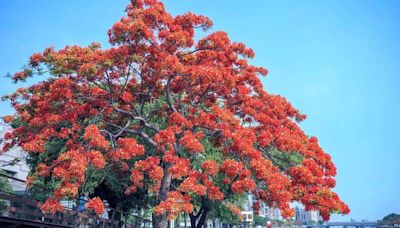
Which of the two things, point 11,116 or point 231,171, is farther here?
point 11,116

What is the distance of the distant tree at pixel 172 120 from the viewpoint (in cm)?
1077

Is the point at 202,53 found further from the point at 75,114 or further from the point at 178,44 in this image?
Answer: the point at 75,114

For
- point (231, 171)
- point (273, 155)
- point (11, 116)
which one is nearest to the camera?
point (231, 171)

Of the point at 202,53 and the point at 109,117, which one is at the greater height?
the point at 202,53

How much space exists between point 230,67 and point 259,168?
4738 millimetres

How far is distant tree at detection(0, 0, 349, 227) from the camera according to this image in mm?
10766

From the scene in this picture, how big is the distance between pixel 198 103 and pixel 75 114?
4.51 m

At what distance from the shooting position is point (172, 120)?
1208 centimetres

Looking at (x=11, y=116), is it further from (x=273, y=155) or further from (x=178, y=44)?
(x=273, y=155)

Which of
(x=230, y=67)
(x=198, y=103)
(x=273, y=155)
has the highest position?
(x=230, y=67)

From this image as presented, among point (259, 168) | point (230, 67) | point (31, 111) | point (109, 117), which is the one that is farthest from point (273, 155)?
point (31, 111)

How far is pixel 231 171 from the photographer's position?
10.7 m

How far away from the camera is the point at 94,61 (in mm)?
11992

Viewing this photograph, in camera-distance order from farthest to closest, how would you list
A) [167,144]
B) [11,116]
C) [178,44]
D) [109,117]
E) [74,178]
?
[11,116]
[109,117]
[178,44]
[167,144]
[74,178]
